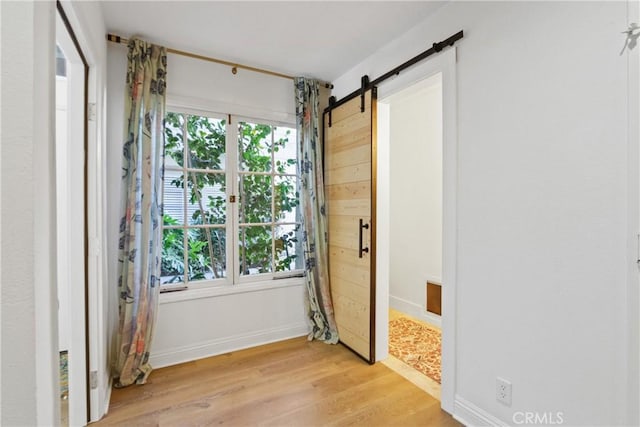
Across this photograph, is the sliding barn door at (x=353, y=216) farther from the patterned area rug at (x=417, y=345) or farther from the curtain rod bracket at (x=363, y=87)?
the patterned area rug at (x=417, y=345)

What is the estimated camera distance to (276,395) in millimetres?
2105

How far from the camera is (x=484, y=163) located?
1.73 meters

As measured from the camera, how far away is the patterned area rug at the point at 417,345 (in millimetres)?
2504

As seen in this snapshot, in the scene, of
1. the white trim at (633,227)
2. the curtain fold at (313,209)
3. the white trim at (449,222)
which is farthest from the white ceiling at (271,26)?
the white trim at (633,227)

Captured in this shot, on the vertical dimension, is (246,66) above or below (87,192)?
above

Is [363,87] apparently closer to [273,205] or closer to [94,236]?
[273,205]

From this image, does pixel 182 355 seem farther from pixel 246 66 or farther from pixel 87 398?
pixel 246 66

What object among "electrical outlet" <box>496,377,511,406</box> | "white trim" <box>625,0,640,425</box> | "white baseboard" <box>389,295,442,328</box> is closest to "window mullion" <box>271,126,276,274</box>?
"white baseboard" <box>389,295,442,328</box>

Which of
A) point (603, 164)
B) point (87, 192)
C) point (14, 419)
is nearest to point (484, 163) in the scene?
point (603, 164)

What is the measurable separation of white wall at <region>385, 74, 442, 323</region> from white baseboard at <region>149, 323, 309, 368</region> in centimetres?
141

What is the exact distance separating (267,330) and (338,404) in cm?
111

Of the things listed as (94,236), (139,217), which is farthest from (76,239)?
(139,217)

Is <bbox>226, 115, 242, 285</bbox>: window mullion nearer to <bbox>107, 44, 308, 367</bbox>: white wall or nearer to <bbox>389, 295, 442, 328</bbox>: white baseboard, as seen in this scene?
Result: <bbox>107, 44, 308, 367</bbox>: white wall

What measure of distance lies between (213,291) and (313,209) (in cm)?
115
